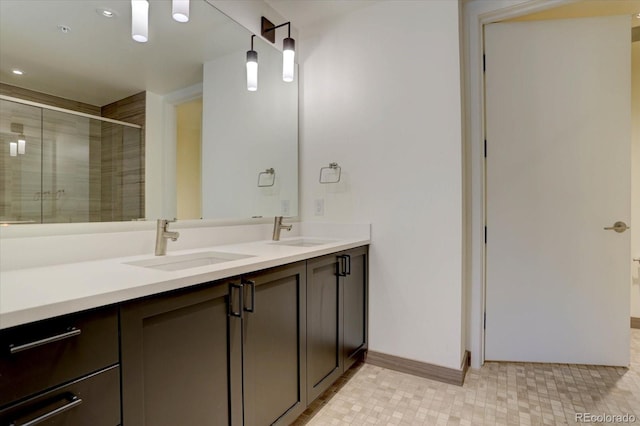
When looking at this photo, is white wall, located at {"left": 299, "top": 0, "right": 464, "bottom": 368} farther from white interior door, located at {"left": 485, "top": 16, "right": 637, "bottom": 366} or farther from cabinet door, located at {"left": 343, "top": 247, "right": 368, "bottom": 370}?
white interior door, located at {"left": 485, "top": 16, "right": 637, "bottom": 366}

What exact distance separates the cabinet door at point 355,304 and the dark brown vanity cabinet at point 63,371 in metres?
1.27

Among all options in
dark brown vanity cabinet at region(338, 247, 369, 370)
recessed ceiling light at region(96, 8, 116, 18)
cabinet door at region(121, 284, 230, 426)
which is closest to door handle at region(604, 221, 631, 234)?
dark brown vanity cabinet at region(338, 247, 369, 370)

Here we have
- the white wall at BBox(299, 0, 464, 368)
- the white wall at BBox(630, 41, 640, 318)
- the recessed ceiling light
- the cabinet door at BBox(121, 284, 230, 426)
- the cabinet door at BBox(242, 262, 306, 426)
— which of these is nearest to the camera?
the cabinet door at BBox(121, 284, 230, 426)

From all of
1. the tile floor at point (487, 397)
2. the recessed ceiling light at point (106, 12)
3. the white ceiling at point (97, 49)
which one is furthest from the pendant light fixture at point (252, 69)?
the tile floor at point (487, 397)

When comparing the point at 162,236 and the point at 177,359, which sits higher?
the point at 162,236

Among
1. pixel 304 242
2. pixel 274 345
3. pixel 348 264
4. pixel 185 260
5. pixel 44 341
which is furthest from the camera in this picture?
pixel 304 242

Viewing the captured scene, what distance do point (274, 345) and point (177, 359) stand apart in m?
0.46

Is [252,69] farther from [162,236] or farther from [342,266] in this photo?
[342,266]

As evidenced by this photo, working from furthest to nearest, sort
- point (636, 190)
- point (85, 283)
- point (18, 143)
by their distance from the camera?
point (636, 190), point (18, 143), point (85, 283)

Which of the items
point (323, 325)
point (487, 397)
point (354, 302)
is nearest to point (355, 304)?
point (354, 302)

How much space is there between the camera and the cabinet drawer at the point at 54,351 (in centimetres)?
67

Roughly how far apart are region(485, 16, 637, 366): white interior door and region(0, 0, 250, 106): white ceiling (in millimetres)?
1920

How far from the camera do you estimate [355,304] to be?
81.3 inches

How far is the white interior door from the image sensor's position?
2.09m
